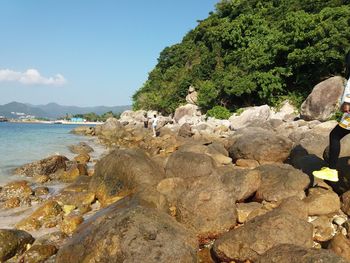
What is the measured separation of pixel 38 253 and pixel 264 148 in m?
7.57

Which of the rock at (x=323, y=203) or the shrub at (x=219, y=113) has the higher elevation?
the shrub at (x=219, y=113)

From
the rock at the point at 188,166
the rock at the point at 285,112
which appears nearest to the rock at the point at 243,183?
the rock at the point at 188,166

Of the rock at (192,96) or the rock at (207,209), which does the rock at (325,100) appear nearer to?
the rock at (207,209)

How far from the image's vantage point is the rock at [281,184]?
696cm

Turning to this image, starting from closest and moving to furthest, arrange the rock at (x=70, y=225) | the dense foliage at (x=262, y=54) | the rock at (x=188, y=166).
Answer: the rock at (x=70, y=225) → the rock at (x=188, y=166) → the dense foliage at (x=262, y=54)

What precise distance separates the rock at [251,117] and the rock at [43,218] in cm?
1813

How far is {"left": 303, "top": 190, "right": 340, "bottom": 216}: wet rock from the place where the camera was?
6461 mm

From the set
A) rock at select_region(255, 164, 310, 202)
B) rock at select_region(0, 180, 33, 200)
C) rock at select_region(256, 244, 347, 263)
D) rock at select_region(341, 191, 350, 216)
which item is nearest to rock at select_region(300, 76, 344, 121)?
rock at select_region(255, 164, 310, 202)

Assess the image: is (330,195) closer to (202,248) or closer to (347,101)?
(347,101)

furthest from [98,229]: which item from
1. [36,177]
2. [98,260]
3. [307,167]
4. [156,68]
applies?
[156,68]

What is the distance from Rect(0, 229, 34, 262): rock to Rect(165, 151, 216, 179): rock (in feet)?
12.6

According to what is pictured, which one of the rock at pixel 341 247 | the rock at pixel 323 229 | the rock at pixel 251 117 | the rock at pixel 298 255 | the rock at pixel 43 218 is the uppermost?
the rock at pixel 251 117

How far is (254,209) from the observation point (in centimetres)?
660

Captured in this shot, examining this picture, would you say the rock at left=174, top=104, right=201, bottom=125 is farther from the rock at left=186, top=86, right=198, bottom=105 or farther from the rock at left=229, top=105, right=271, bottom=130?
→ the rock at left=229, top=105, right=271, bottom=130
